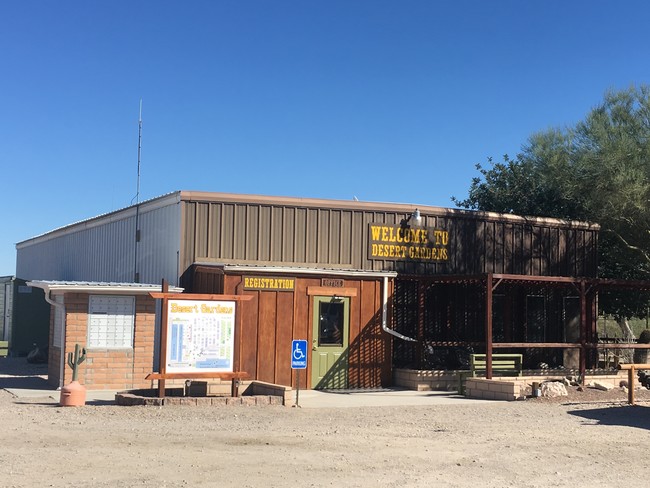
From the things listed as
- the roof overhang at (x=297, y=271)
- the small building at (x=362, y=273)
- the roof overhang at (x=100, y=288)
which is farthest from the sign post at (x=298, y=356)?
the roof overhang at (x=100, y=288)

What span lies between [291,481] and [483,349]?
13.9 meters

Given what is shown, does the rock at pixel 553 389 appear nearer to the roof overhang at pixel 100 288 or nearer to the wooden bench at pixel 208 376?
the wooden bench at pixel 208 376

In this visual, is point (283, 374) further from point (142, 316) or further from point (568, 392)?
point (568, 392)

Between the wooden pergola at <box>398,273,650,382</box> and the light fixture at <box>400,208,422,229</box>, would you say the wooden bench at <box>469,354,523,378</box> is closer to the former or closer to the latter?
the wooden pergola at <box>398,273,650,382</box>

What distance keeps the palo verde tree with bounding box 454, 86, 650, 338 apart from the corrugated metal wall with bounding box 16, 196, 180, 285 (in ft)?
41.0

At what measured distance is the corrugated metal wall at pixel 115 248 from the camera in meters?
19.5

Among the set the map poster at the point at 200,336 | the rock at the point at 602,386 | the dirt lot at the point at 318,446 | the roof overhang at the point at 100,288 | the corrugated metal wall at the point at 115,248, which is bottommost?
the dirt lot at the point at 318,446

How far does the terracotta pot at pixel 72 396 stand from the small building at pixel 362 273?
450 centimetres

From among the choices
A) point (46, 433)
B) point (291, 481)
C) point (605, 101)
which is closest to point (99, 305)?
point (46, 433)

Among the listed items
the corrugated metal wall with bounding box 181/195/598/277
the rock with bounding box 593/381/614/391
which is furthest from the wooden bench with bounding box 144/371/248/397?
the rock with bounding box 593/381/614/391

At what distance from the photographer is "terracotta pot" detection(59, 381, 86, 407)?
13.6 meters

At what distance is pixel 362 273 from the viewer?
18.8 metres

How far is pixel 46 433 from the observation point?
35.8ft

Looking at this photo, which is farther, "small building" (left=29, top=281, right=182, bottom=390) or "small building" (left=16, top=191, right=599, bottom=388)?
"small building" (left=16, top=191, right=599, bottom=388)
